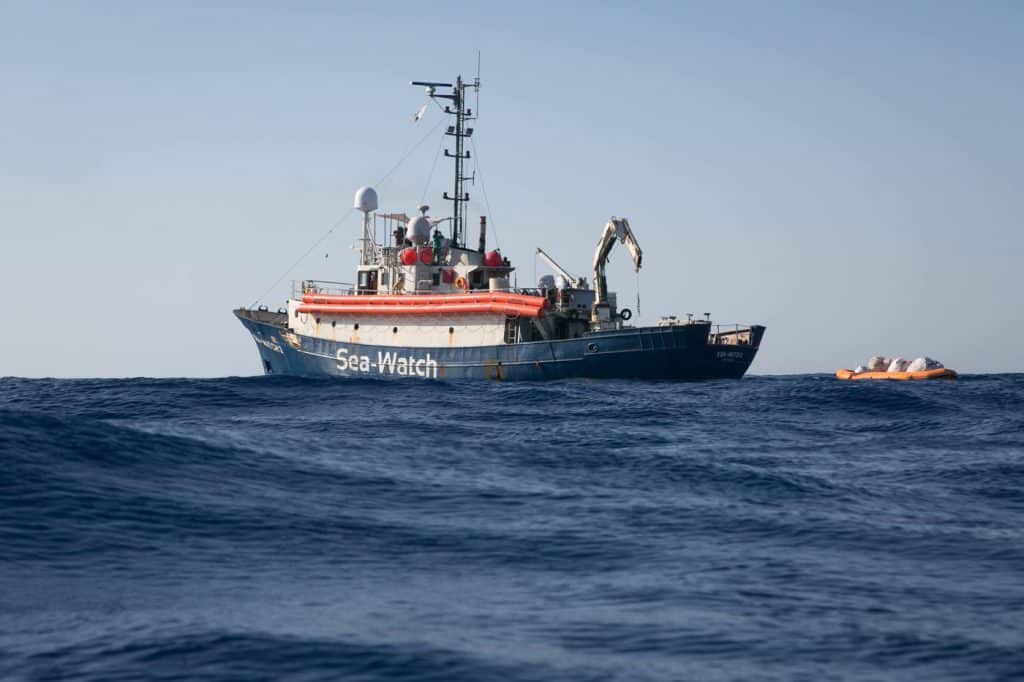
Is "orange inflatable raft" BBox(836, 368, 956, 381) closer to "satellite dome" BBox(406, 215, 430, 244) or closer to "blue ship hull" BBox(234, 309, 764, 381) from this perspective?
"blue ship hull" BBox(234, 309, 764, 381)

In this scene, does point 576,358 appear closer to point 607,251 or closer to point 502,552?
point 607,251

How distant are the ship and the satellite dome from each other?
6 cm

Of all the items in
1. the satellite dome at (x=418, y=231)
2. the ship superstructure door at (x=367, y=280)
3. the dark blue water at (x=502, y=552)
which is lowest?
the dark blue water at (x=502, y=552)

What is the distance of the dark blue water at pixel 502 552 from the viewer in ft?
30.6

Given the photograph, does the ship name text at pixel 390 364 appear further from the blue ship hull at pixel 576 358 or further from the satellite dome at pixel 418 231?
the satellite dome at pixel 418 231

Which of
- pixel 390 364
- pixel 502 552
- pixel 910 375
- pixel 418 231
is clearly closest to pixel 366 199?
pixel 418 231

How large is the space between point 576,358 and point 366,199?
1884 centimetres

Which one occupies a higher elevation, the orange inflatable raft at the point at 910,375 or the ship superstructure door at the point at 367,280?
the ship superstructure door at the point at 367,280

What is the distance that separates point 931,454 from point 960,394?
18.9 metres

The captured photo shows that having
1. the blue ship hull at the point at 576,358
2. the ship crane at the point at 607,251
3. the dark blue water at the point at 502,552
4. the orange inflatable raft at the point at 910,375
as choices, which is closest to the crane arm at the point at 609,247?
the ship crane at the point at 607,251

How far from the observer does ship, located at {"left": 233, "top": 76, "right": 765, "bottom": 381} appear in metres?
49.6

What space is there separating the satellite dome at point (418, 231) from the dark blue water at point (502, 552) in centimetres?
3061

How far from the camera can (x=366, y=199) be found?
61375 mm

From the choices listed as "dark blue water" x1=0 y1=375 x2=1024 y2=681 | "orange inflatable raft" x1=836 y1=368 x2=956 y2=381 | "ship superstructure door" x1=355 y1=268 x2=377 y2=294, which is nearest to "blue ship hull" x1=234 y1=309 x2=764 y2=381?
"ship superstructure door" x1=355 y1=268 x2=377 y2=294
